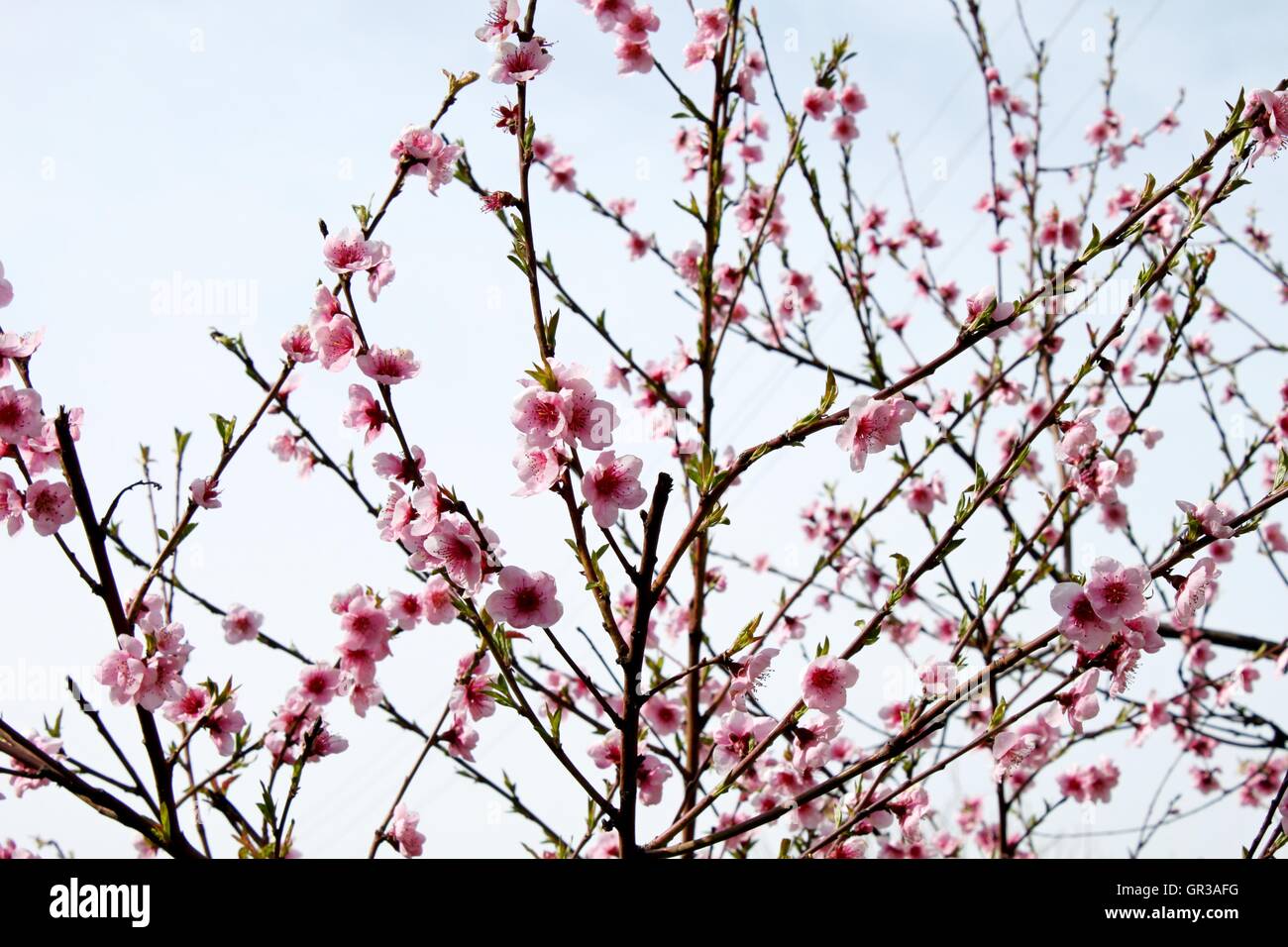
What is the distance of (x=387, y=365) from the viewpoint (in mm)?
1782

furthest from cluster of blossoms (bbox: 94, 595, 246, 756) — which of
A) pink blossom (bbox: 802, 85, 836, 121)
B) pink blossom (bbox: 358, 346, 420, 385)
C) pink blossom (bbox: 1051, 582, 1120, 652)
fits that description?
pink blossom (bbox: 802, 85, 836, 121)

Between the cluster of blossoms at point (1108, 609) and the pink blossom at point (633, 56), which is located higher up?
the pink blossom at point (633, 56)

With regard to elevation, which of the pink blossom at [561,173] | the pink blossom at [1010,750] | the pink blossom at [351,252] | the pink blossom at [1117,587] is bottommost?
the pink blossom at [1010,750]

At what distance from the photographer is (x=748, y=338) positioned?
412cm

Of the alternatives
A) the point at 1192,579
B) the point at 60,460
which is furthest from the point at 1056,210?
the point at 60,460

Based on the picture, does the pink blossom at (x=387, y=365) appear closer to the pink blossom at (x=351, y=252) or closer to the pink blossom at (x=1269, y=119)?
the pink blossom at (x=351, y=252)

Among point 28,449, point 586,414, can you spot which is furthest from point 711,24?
point 28,449

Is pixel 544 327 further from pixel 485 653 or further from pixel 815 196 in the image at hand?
pixel 815 196

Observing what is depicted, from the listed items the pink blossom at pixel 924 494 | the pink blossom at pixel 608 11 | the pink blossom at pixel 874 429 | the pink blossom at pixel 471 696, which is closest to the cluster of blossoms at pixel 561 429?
the pink blossom at pixel 874 429

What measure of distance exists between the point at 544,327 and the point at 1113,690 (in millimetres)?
1396

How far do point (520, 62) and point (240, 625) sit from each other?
1.95 metres

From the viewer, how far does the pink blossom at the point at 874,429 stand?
175 cm

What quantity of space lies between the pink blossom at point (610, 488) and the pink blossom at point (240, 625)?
1708 millimetres
